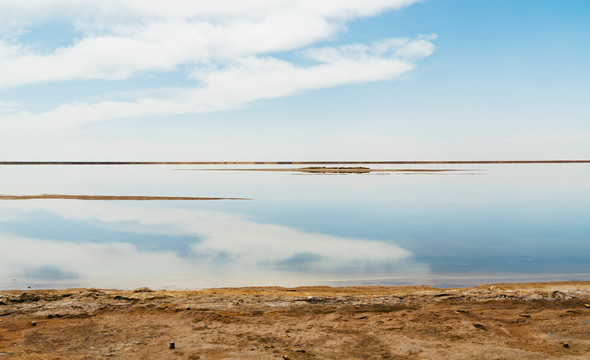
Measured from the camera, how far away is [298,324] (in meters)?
7.19

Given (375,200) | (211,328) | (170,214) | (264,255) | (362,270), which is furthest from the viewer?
(375,200)

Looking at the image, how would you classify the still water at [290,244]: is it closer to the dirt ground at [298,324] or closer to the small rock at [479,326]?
the dirt ground at [298,324]

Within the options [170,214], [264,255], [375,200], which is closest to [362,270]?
[264,255]

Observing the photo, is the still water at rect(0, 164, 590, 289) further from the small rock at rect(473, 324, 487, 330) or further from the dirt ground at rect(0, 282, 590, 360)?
the small rock at rect(473, 324, 487, 330)

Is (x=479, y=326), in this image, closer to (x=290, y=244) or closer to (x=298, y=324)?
(x=298, y=324)

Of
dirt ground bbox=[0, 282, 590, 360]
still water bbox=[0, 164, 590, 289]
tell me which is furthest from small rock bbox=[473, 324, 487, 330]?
still water bbox=[0, 164, 590, 289]

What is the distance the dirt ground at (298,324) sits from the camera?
601 centimetres

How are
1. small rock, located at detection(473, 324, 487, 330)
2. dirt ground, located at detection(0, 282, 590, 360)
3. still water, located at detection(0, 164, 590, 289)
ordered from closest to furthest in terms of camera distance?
dirt ground, located at detection(0, 282, 590, 360)
small rock, located at detection(473, 324, 487, 330)
still water, located at detection(0, 164, 590, 289)

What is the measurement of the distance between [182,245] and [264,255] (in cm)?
361

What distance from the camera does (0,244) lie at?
16.4 meters

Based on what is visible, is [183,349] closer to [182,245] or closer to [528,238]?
[182,245]

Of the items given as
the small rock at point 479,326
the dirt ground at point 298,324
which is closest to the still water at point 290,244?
the dirt ground at point 298,324

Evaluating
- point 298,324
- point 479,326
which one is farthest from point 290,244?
point 479,326

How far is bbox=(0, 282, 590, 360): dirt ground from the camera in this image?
6012mm
